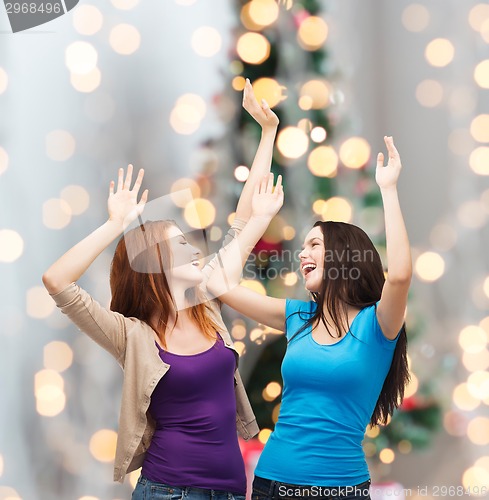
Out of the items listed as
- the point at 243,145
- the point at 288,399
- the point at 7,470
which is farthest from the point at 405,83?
the point at 7,470

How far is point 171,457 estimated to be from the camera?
140cm

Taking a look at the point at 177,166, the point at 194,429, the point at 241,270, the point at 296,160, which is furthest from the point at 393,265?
the point at 177,166

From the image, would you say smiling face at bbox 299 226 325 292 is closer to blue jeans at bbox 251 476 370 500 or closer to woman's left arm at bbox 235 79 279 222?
woman's left arm at bbox 235 79 279 222

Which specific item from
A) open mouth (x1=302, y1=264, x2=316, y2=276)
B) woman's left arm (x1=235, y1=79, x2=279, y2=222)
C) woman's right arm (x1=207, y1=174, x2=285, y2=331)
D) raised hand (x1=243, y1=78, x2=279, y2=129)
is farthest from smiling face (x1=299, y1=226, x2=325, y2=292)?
raised hand (x1=243, y1=78, x2=279, y2=129)

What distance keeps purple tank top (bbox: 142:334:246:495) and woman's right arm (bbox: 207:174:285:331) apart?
148 mm

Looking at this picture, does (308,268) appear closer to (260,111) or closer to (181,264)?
(181,264)

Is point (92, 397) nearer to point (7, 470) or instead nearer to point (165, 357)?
point (7, 470)

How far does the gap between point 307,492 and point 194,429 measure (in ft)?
0.83

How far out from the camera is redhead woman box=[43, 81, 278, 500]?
139 cm

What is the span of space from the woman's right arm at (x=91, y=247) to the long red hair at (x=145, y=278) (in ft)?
0.17

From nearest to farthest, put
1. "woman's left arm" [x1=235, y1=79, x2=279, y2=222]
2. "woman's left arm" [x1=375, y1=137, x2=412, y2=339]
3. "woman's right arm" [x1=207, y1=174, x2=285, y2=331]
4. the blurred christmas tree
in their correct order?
"woman's left arm" [x1=375, y1=137, x2=412, y2=339] < "woman's right arm" [x1=207, y1=174, x2=285, y2=331] < "woman's left arm" [x1=235, y1=79, x2=279, y2=222] < the blurred christmas tree

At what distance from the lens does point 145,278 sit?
1.52 meters

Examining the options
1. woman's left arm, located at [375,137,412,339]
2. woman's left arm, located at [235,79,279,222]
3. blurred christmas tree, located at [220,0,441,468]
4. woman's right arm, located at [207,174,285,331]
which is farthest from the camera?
blurred christmas tree, located at [220,0,441,468]

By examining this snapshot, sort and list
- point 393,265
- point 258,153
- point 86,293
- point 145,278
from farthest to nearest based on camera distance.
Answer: point 258,153 < point 145,278 < point 86,293 < point 393,265
